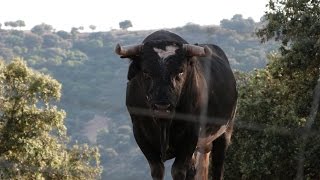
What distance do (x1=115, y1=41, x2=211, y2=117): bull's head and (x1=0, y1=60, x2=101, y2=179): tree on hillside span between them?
30.0 metres

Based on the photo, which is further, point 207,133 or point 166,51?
point 207,133

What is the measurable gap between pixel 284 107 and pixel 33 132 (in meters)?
15.4

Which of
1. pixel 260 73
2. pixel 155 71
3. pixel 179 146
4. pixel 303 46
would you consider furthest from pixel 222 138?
pixel 260 73

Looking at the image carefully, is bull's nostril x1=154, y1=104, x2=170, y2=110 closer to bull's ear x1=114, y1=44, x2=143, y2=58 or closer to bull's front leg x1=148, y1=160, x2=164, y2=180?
bull's ear x1=114, y1=44, x2=143, y2=58

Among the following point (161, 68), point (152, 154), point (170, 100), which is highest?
point (161, 68)

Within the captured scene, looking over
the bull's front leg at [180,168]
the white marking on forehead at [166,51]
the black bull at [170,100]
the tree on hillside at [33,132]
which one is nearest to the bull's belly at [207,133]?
the black bull at [170,100]

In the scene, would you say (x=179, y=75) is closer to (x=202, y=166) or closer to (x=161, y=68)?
(x=161, y=68)

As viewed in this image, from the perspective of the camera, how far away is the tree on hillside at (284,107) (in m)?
25.8

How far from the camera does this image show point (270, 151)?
34.9m

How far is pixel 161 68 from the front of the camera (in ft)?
29.6

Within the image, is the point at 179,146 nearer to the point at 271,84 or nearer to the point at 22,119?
the point at 271,84

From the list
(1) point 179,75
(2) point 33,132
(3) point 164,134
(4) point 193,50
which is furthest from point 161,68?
(2) point 33,132

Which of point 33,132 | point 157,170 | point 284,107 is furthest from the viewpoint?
→ point 33,132

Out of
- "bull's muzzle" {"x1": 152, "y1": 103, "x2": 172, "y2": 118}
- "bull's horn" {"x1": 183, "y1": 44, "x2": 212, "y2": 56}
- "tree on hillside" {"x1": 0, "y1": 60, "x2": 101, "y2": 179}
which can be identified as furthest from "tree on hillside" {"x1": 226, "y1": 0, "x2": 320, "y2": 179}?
"bull's muzzle" {"x1": 152, "y1": 103, "x2": 172, "y2": 118}
